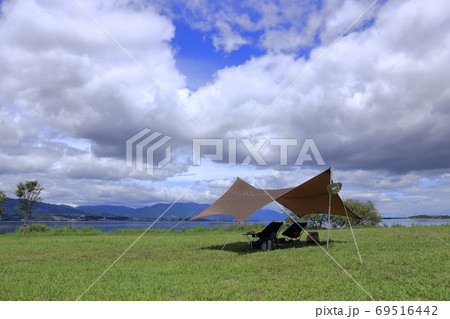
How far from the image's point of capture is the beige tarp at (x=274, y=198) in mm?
8773

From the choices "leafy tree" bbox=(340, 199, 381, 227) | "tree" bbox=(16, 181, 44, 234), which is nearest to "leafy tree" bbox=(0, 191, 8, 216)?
"tree" bbox=(16, 181, 44, 234)

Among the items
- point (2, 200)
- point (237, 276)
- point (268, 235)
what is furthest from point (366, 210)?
point (2, 200)

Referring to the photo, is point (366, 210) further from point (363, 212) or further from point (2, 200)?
point (2, 200)

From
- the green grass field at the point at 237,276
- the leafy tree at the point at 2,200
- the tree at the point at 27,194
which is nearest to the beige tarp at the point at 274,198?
the green grass field at the point at 237,276

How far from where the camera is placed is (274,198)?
9359 millimetres

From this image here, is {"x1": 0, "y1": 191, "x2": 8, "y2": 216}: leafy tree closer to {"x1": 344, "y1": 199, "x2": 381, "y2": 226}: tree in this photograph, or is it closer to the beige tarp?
the beige tarp

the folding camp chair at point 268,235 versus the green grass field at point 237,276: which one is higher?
the folding camp chair at point 268,235

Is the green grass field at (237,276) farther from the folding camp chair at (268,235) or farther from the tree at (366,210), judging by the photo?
the tree at (366,210)

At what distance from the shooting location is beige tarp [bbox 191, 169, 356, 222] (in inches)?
345

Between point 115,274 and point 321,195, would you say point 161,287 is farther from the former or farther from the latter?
point 321,195

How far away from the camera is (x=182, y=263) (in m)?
7.04
